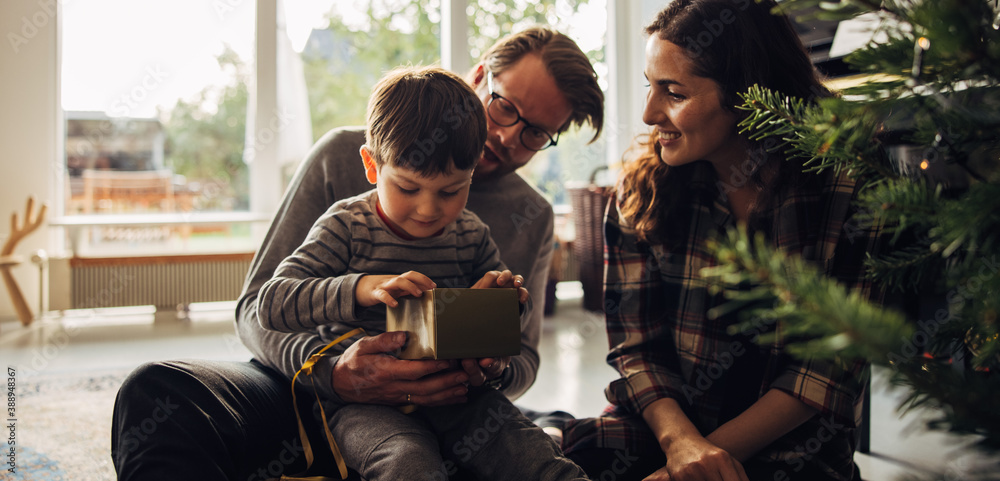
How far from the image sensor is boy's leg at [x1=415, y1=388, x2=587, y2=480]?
1.02 metres

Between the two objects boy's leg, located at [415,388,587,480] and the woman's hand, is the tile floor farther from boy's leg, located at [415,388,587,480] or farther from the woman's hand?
boy's leg, located at [415,388,587,480]

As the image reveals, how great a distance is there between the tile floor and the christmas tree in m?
1.53

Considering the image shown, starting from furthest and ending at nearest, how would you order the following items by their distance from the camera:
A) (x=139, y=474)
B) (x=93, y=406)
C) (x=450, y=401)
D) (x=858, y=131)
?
Answer: (x=93, y=406) → (x=450, y=401) → (x=139, y=474) → (x=858, y=131)

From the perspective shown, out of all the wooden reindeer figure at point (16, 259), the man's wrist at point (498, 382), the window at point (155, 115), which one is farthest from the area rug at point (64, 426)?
the window at point (155, 115)

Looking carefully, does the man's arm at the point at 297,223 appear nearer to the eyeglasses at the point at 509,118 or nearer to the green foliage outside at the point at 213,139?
Answer: the eyeglasses at the point at 509,118

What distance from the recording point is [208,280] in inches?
162

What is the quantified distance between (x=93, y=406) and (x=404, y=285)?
1.90 metres

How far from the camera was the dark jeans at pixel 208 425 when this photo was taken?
0.96 m

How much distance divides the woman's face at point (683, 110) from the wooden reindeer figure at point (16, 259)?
12.3 ft

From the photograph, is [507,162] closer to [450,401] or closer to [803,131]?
[450,401]

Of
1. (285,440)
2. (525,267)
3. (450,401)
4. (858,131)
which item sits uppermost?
(858,131)

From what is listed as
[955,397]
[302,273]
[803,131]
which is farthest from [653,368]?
[955,397]

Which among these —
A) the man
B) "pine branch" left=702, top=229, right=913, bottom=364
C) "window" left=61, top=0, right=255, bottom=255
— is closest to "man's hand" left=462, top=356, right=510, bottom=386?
the man

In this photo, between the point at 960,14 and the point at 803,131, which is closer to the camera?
the point at 960,14
